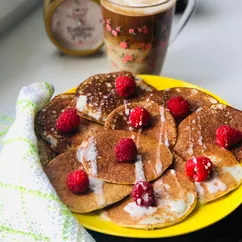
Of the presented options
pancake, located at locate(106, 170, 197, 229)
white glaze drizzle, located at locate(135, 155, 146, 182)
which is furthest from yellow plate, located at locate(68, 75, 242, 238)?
white glaze drizzle, located at locate(135, 155, 146, 182)

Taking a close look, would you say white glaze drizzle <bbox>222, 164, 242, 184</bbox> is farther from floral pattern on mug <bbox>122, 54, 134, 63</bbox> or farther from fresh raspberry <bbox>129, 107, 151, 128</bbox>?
floral pattern on mug <bbox>122, 54, 134, 63</bbox>

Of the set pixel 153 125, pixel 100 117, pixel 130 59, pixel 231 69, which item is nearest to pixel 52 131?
pixel 100 117

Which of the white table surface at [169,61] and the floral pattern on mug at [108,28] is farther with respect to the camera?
the white table surface at [169,61]

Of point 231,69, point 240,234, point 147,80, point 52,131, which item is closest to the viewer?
point 240,234

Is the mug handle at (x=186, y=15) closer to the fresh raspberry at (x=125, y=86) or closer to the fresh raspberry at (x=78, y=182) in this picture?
the fresh raspberry at (x=125, y=86)

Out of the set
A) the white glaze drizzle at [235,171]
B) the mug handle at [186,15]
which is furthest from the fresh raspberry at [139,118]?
the mug handle at [186,15]

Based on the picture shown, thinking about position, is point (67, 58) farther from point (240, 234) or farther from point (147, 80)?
point (240, 234)
